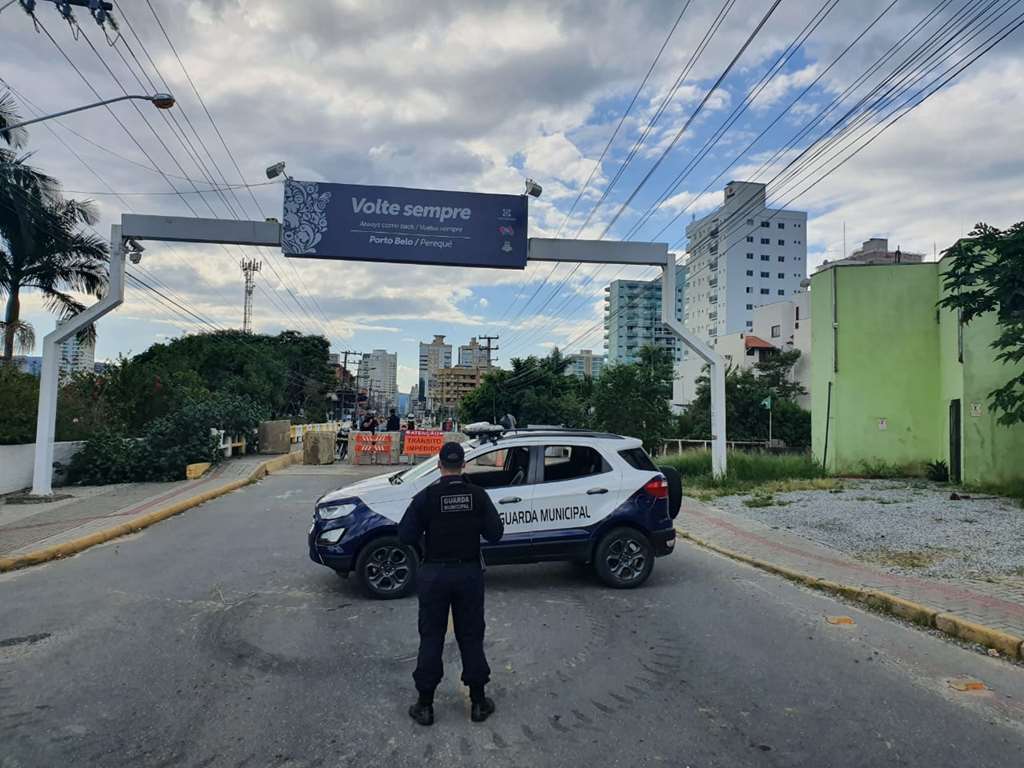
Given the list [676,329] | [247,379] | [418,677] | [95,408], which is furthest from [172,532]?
[247,379]

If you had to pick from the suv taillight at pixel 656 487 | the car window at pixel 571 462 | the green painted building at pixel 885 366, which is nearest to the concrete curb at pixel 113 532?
the car window at pixel 571 462

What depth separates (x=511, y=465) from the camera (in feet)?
25.1

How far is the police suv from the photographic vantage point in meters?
6.84

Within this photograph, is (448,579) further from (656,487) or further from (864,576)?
(864,576)

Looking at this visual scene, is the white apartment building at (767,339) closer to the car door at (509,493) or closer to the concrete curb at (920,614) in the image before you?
the concrete curb at (920,614)

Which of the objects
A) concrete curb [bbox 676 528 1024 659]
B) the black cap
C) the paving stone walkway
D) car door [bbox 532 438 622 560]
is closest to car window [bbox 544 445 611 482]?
car door [bbox 532 438 622 560]

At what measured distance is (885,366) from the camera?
18.2 m

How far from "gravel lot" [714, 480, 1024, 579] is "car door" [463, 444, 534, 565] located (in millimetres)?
4615

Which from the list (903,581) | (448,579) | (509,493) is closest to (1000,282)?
(903,581)

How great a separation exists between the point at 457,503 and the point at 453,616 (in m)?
0.69

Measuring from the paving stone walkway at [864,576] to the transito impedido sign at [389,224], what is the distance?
8997mm

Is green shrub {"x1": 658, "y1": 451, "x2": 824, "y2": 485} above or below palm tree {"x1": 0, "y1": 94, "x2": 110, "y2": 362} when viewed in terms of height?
below

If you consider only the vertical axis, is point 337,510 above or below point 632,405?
below

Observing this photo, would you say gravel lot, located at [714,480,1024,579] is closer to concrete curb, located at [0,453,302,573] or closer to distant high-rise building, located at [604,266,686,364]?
concrete curb, located at [0,453,302,573]
